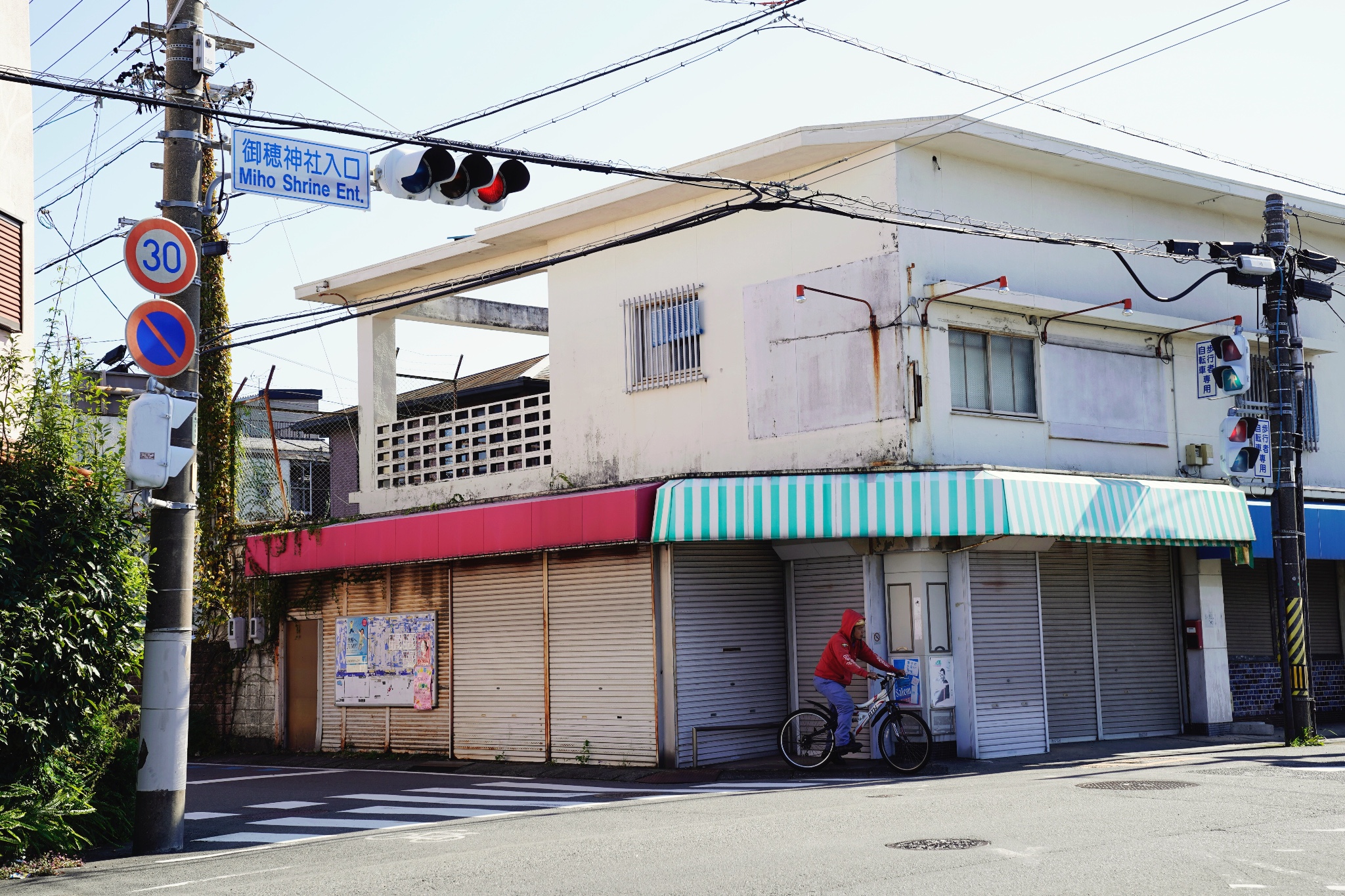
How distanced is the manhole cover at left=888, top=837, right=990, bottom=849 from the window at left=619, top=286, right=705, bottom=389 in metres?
10.9

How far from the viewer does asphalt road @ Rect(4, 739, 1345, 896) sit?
8.42m

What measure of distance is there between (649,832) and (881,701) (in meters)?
6.31

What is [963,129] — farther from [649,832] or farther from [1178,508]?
[649,832]

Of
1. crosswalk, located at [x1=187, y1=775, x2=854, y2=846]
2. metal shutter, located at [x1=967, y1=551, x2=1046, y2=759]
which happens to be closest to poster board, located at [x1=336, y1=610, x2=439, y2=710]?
crosswalk, located at [x1=187, y1=775, x2=854, y2=846]

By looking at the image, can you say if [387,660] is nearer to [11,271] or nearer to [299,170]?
[11,271]

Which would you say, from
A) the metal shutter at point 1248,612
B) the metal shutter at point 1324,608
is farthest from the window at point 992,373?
the metal shutter at point 1324,608

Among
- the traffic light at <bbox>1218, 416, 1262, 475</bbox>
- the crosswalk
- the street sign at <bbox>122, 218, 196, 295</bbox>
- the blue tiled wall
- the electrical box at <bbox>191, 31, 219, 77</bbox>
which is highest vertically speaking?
the electrical box at <bbox>191, 31, 219, 77</bbox>

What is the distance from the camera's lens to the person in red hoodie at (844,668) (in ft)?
54.5

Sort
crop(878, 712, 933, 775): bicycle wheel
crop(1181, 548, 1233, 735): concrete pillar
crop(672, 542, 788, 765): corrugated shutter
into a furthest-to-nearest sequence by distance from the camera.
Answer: crop(1181, 548, 1233, 735): concrete pillar → crop(672, 542, 788, 765): corrugated shutter → crop(878, 712, 933, 775): bicycle wheel

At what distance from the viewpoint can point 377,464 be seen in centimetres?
2473

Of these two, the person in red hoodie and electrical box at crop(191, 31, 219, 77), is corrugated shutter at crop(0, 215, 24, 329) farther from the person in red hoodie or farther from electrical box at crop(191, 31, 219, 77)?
the person in red hoodie

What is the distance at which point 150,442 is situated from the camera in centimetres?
1077

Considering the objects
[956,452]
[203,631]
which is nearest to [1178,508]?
[956,452]

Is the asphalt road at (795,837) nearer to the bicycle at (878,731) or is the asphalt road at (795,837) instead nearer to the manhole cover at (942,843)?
the manhole cover at (942,843)
